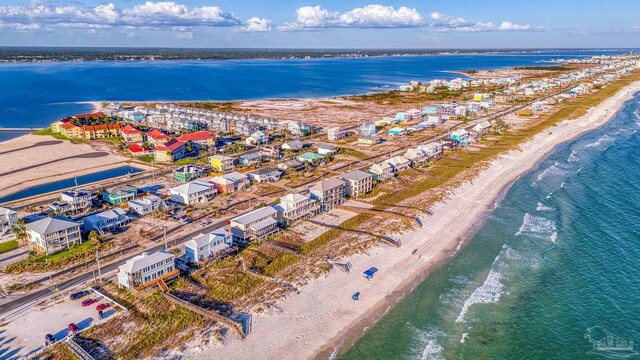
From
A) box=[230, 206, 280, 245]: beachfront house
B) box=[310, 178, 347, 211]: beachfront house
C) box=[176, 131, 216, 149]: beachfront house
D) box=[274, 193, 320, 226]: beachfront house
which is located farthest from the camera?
box=[176, 131, 216, 149]: beachfront house

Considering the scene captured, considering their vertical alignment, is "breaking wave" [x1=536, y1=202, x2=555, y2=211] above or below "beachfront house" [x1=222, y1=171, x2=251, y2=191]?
below

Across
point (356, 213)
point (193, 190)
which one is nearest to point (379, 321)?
point (356, 213)

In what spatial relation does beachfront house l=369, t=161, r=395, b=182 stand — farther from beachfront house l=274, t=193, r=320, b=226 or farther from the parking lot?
the parking lot

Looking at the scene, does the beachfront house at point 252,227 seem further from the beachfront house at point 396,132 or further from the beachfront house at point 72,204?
the beachfront house at point 396,132

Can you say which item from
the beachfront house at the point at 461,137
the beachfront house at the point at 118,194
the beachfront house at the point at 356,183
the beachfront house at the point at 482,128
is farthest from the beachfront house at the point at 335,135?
the beachfront house at the point at 118,194

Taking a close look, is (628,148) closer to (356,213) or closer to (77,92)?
(356,213)

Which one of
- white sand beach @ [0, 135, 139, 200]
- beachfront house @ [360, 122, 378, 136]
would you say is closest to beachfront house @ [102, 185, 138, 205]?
white sand beach @ [0, 135, 139, 200]

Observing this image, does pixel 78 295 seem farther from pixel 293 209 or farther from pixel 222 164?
pixel 222 164
